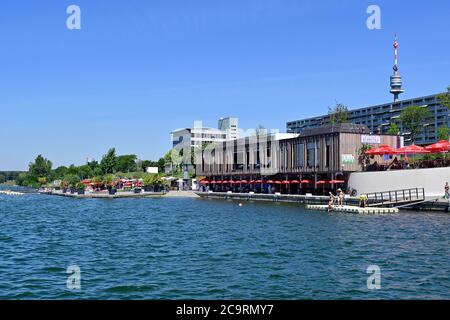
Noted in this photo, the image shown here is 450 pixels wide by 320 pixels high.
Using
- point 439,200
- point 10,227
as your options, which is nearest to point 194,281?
point 10,227

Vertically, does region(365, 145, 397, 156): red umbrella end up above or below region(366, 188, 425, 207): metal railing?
above

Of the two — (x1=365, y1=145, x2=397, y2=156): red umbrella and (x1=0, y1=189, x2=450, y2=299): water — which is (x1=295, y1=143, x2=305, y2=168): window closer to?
(x1=365, y1=145, x2=397, y2=156): red umbrella

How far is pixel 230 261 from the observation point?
26.9m

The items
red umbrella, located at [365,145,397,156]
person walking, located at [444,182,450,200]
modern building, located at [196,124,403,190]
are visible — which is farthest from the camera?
modern building, located at [196,124,403,190]

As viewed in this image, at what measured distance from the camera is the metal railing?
219 feet

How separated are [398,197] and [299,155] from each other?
34.9 metres

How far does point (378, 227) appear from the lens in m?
44.3

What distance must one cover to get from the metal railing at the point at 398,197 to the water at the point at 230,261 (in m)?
21.4

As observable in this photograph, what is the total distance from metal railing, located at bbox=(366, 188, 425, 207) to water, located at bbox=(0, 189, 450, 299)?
21.4 meters

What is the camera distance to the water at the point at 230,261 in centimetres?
1988

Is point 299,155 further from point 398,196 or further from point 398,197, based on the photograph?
point 398,197

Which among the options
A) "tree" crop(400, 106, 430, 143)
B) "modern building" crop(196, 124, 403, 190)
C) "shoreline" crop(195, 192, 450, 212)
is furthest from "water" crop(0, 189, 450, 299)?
"tree" crop(400, 106, 430, 143)

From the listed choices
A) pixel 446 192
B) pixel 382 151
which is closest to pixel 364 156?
pixel 382 151

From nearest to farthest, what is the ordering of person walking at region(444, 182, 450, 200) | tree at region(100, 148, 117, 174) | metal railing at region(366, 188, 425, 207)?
person walking at region(444, 182, 450, 200) < metal railing at region(366, 188, 425, 207) < tree at region(100, 148, 117, 174)
